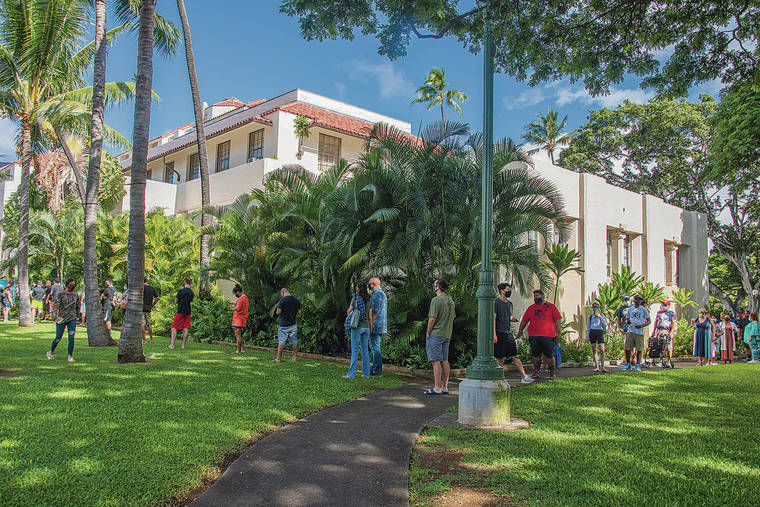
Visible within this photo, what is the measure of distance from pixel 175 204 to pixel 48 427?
73.7 ft

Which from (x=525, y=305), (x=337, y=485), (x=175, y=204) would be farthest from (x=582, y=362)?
(x=175, y=204)

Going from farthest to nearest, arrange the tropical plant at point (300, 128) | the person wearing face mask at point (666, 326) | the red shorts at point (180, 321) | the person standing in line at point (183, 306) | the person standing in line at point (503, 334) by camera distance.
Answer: the tropical plant at point (300, 128) → the person wearing face mask at point (666, 326) → the red shorts at point (180, 321) → the person standing in line at point (183, 306) → the person standing in line at point (503, 334)

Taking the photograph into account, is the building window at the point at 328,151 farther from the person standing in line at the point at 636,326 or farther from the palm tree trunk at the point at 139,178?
the person standing in line at the point at 636,326

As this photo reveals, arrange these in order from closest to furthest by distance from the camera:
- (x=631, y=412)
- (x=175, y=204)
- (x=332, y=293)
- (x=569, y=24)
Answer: (x=631, y=412)
(x=569, y=24)
(x=332, y=293)
(x=175, y=204)

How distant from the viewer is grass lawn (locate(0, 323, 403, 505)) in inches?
173

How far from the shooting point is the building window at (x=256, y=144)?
2405cm

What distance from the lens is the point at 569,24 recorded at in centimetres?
1027

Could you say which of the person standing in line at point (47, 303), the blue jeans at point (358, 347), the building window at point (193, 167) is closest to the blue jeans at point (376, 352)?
the blue jeans at point (358, 347)

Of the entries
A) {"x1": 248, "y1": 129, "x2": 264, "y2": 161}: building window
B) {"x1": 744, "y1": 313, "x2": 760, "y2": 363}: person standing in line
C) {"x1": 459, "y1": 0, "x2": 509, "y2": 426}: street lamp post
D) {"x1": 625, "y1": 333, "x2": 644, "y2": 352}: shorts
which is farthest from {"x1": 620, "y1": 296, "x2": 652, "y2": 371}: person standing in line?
{"x1": 248, "y1": 129, "x2": 264, "y2": 161}: building window

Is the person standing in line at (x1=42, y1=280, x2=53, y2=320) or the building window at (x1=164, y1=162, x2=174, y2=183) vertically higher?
the building window at (x1=164, y1=162, x2=174, y2=183)

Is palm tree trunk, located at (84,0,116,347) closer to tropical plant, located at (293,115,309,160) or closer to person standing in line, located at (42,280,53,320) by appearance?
tropical plant, located at (293,115,309,160)

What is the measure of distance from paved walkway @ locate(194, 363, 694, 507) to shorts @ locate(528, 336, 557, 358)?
4196mm

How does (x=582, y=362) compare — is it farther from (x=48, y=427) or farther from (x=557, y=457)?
(x=48, y=427)

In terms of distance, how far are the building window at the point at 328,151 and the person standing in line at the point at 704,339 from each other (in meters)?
15.4
